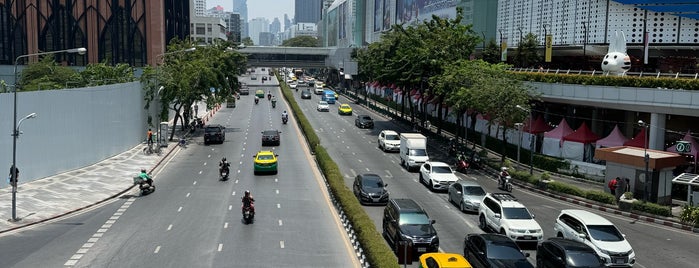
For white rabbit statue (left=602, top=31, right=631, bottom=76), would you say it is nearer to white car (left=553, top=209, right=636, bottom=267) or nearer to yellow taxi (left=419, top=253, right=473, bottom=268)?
white car (left=553, top=209, right=636, bottom=267)

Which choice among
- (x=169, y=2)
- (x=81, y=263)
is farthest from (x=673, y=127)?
(x=169, y=2)

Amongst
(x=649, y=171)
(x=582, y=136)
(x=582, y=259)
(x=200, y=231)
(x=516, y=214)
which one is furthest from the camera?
(x=582, y=136)

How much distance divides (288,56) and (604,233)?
147705mm

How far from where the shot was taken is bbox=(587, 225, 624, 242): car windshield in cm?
2494

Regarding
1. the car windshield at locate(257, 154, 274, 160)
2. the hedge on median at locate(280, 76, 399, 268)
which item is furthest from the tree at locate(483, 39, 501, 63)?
the car windshield at locate(257, 154, 274, 160)

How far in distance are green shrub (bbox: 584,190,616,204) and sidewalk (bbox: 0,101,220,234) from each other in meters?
26.6

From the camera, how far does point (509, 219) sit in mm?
27641

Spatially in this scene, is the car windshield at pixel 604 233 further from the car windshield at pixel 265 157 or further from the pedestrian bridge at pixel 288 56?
the pedestrian bridge at pixel 288 56

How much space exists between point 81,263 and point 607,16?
49278 mm

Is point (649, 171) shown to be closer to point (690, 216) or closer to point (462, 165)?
point (690, 216)

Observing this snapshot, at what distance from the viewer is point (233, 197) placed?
37469 millimetres

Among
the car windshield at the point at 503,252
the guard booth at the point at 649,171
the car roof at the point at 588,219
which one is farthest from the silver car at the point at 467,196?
the car windshield at the point at 503,252

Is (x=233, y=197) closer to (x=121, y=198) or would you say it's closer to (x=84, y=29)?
(x=121, y=198)

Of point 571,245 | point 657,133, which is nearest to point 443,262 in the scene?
point 571,245
